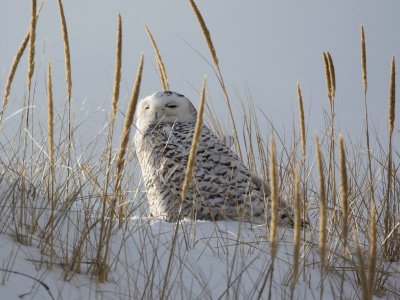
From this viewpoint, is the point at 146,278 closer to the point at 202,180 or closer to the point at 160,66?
the point at 202,180

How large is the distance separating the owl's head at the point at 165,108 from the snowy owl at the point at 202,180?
4.6 inches

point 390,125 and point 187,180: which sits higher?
point 390,125

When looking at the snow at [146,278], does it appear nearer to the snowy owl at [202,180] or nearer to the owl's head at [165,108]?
the snowy owl at [202,180]

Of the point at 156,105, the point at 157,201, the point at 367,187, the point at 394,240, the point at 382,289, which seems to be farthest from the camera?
the point at 156,105

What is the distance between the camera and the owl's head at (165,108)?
3684 mm

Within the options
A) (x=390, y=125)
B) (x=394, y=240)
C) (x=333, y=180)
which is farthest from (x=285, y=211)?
(x=390, y=125)

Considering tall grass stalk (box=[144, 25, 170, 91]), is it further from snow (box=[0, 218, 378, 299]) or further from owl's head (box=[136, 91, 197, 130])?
snow (box=[0, 218, 378, 299])

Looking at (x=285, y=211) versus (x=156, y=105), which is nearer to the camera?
(x=285, y=211)

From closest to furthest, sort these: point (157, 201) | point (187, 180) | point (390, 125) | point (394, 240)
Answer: point (187, 180) → point (390, 125) → point (394, 240) → point (157, 201)

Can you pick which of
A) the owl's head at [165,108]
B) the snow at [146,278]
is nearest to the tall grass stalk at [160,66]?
the owl's head at [165,108]

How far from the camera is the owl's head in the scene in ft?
12.1

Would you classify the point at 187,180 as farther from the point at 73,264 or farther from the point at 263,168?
the point at 263,168

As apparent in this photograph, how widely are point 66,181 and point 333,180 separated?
121cm

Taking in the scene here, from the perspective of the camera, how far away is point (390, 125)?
200cm
